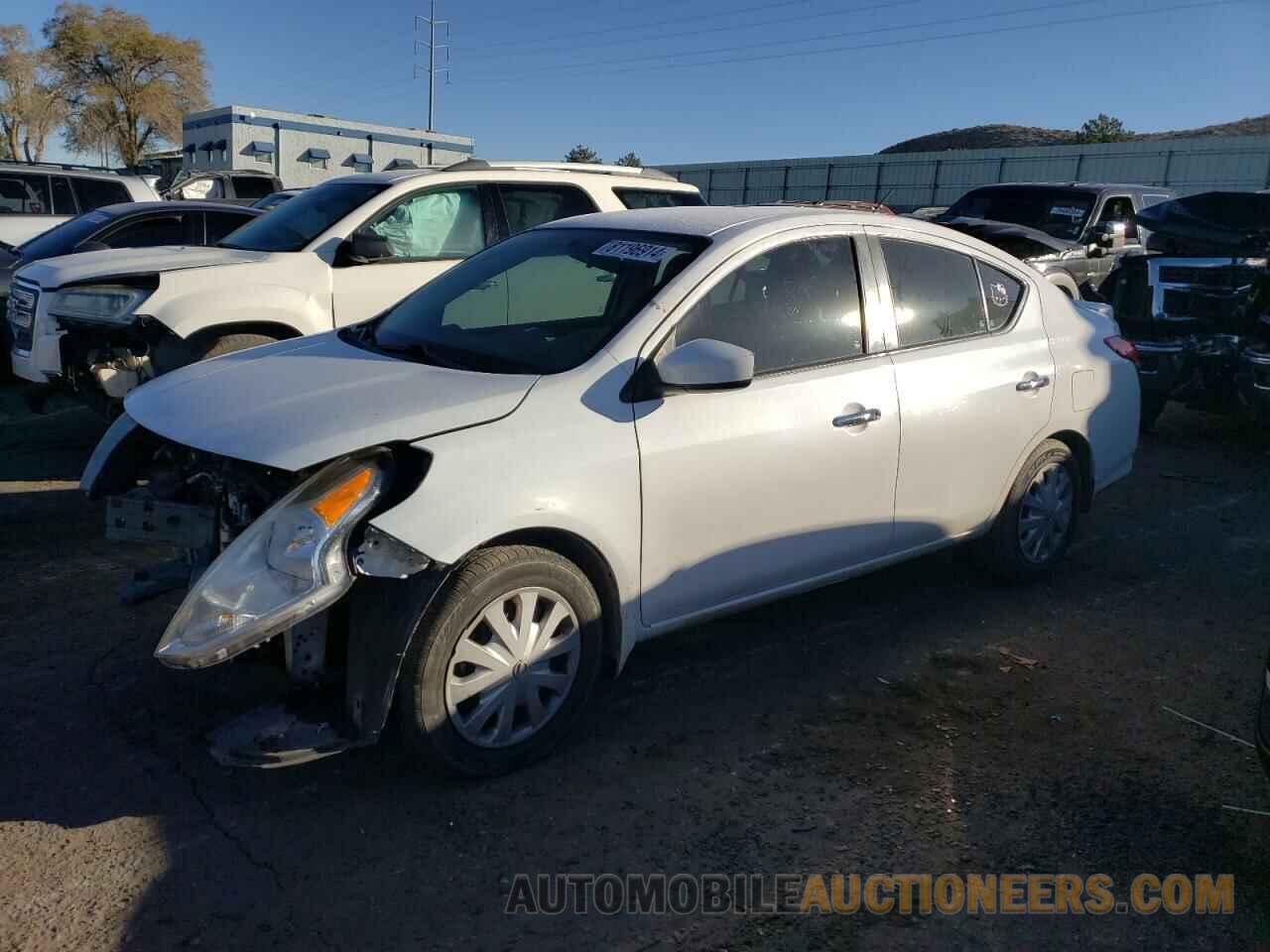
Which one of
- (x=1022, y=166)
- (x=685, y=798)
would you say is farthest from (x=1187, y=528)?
(x=1022, y=166)

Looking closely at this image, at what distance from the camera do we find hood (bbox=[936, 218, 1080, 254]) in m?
11.3

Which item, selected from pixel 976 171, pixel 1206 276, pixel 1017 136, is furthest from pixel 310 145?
pixel 1017 136

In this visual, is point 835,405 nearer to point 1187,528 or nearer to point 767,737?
point 767,737

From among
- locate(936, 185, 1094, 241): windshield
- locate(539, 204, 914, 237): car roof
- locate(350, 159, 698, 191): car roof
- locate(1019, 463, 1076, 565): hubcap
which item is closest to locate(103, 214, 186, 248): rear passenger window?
locate(350, 159, 698, 191): car roof

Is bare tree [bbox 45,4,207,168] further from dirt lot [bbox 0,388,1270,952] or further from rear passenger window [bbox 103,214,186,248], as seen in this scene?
dirt lot [bbox 0,388,1270,952]

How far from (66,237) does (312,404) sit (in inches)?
273

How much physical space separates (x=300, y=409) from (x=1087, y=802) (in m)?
2.71

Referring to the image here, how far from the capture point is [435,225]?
7430 mm

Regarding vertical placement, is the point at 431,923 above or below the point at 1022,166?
below

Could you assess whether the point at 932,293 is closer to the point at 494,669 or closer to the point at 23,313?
the point at 494,669

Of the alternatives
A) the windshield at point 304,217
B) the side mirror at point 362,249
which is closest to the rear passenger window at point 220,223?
the windshield at point 304,217

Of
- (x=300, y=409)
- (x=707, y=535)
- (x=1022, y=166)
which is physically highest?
(x=1022, y=166)

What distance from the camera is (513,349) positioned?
388cm

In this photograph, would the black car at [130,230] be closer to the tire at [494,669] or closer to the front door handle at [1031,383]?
the tire at [494,669]
